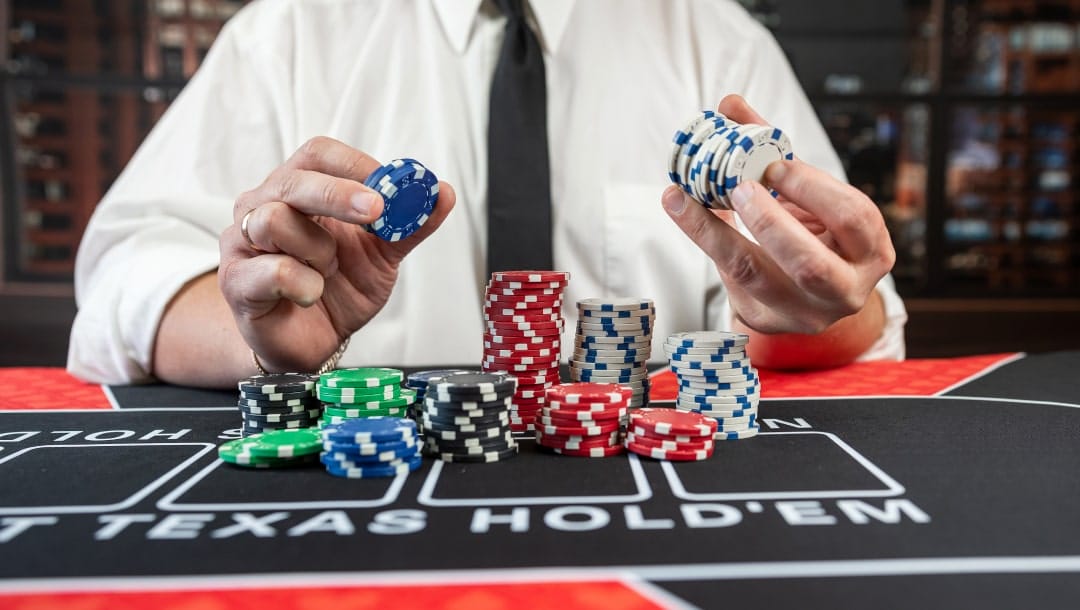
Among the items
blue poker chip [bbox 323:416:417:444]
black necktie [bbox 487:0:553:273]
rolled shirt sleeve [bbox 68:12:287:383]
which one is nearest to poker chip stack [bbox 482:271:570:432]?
blue poker chip [bbox 323:416:417:444]

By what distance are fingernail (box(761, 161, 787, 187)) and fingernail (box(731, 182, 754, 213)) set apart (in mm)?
76

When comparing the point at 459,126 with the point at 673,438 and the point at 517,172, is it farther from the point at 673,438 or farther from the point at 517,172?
the point at 673,438

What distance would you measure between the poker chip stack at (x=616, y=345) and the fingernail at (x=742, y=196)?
1.13 ft

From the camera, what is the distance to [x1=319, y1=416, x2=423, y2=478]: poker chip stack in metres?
1.12

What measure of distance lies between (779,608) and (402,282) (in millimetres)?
1735

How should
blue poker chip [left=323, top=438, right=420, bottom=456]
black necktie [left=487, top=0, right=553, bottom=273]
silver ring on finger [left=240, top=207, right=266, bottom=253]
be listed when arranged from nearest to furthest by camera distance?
blue poker chip [left=323, top=438, right=420, bottom=456] < silver ring on finger [left=240, top=207, right=266, bottom=253] < black necktie [left=487, top=0, right=553, bottom=273]

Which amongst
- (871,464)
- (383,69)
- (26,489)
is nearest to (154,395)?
(26,489)

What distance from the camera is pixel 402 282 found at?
7.71 feet

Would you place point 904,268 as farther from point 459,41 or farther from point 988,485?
point 988,485

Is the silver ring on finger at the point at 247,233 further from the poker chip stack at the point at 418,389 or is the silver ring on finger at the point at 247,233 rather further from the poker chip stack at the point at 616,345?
the poker chip stack at the point at 616,345

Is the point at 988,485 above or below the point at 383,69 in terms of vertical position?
below

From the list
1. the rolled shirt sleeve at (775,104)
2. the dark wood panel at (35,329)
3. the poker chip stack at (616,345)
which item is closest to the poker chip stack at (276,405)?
the poker chip stack at (616,345)

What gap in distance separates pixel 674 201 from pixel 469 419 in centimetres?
48

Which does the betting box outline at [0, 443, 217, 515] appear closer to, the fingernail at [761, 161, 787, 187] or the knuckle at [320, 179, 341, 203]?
the knuckle at [320, 179, 341, 203]
